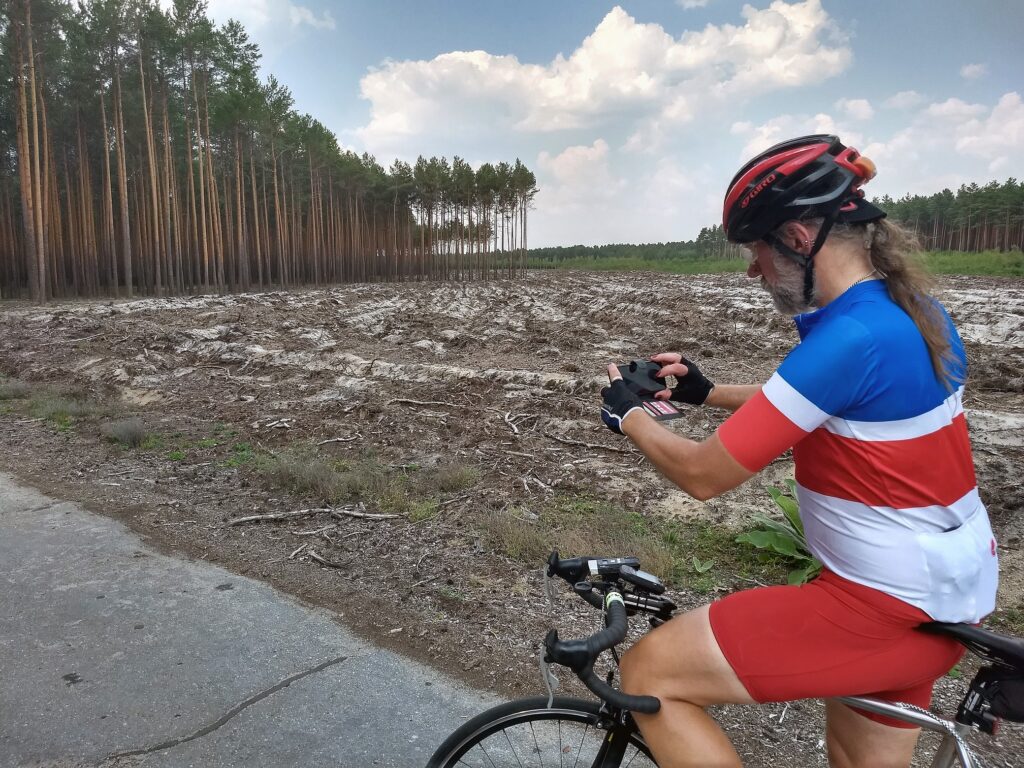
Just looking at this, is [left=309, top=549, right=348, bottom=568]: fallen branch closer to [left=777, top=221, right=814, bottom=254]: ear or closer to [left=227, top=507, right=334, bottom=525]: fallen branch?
[left=227, top=507, right=334, bottom=525]: fallen branch

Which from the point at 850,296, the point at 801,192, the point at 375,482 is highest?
the point at 801,192

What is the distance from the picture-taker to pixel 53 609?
156 inches

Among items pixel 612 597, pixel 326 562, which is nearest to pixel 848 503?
pixel 612 597

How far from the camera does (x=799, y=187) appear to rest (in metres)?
1.62

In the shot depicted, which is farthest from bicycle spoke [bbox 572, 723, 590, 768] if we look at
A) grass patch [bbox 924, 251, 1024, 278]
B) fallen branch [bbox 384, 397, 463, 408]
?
grass patch [bbox 924, 251, 1024, 278]

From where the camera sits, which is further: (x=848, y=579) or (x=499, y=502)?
(x=499, y=502)

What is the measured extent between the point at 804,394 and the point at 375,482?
5094 millimetres

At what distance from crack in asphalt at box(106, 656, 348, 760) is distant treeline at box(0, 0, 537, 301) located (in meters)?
26.7

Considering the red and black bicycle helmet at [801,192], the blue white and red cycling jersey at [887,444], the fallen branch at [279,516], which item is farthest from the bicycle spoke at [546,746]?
the fallen branch at [279,516]

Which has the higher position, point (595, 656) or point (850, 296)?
point (850, 296)

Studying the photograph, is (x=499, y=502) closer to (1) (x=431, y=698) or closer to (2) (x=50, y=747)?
(1) (x=431, y=698)

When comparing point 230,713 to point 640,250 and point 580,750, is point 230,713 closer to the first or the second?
point 580,750

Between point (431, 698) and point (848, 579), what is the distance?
2339 mm

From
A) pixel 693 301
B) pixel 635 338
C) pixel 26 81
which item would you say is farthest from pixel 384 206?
pixel 635 338
